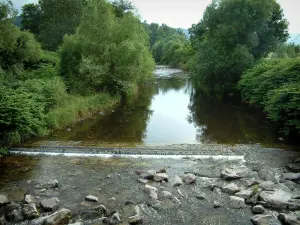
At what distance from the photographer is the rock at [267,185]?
37.2 feet

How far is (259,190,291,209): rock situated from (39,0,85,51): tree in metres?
40.8

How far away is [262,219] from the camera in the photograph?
928 cm

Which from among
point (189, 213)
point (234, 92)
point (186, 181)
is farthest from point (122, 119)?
point (234, 92)

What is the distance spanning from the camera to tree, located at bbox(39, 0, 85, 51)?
150 feet

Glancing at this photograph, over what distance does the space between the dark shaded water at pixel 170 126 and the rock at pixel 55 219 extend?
7.88m

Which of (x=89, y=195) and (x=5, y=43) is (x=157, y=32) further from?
(x=89, y=195)

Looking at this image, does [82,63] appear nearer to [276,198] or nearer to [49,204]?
[49,204]

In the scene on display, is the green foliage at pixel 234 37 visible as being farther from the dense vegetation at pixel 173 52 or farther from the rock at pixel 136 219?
the dense vegetation at pixel 173 52

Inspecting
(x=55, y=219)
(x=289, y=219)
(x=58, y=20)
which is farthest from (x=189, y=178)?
(x=58, y=20)

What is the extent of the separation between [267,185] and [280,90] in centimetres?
807

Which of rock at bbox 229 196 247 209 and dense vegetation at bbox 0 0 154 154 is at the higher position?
dense vegetation at bbox 0 0 154 154

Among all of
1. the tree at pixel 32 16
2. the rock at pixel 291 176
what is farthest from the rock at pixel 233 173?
the tree at pixel 32 16

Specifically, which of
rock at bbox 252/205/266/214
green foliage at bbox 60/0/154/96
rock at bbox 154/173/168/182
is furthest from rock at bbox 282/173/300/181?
green foliage at bbox 60/0/154/96

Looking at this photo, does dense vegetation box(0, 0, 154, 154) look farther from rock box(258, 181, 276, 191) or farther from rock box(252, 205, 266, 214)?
rock box(252, 205, 266, 214)
